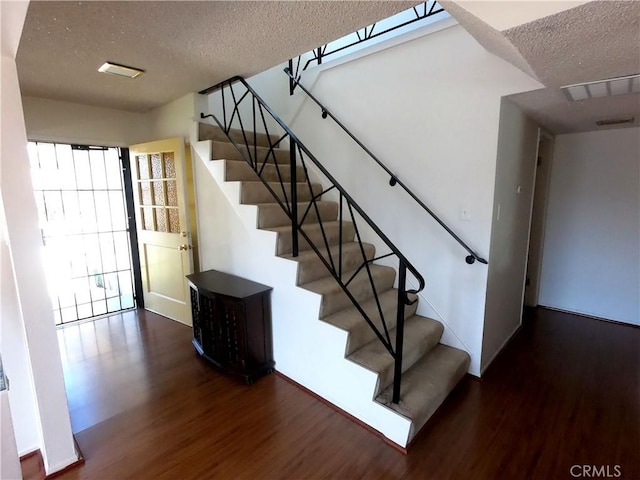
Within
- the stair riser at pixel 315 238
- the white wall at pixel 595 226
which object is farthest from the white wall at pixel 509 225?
the stair riser at pixel 315 238

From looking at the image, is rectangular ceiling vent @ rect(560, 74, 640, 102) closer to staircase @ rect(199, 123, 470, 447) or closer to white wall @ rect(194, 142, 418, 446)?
staircase @ rect(199, 123, 470, 447)

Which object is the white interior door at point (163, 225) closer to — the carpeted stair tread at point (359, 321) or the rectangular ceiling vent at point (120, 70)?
the rectangular ceiling vent at point (120, 70)

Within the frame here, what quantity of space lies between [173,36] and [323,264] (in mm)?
1783

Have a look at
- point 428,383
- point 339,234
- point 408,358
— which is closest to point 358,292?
point 339,234

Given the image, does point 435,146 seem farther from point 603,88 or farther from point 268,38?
point 268,38

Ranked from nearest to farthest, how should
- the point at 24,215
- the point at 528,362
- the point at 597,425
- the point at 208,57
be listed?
the point at 24,215 < the point at 597,425 < the point at 208,57 < the point at 528,362

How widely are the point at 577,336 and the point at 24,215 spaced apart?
14.7 feet

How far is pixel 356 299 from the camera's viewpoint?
2.61 m

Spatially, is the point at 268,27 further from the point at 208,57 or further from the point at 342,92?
the point at 342,92

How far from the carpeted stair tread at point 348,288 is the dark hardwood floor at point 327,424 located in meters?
0.68

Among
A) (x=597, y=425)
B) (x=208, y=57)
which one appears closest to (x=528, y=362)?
(x=597, y=425)

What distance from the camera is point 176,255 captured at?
3.50 m

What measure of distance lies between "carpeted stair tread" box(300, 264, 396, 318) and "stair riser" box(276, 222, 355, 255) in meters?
0.34

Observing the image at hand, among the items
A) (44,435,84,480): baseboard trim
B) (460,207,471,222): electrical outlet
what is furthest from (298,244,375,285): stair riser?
(44,435,84,480): baseboard trim
